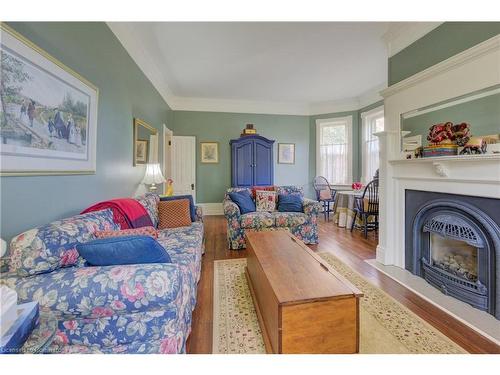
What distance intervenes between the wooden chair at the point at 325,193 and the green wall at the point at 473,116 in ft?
10.1

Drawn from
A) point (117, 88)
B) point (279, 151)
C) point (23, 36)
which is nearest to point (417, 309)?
point (23, 36)

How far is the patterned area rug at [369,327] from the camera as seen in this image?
141 cm

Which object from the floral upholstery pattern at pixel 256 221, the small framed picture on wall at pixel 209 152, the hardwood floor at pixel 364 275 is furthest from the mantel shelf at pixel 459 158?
the small framed picture on wall at pixel 209 152

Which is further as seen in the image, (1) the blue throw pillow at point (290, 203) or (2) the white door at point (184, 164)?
(2) the white door at point (184, 164)

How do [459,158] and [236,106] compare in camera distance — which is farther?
[236,106]

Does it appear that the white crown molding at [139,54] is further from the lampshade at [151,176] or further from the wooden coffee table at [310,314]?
the wooden coffee table at [310,314]

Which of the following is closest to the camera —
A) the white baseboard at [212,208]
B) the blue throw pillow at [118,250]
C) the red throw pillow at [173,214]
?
the blue throw pillow at [118,250]

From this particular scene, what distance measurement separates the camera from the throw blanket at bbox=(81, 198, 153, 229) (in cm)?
192

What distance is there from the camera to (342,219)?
4453mm

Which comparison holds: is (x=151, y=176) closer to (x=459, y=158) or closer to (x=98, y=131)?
(x=98, y=131)

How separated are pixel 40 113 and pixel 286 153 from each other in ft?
17.0

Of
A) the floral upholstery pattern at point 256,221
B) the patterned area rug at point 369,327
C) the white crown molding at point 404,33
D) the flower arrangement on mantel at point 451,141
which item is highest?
the white crown molding at point 404,33

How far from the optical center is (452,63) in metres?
1.94

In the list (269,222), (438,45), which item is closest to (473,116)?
(438,45)
